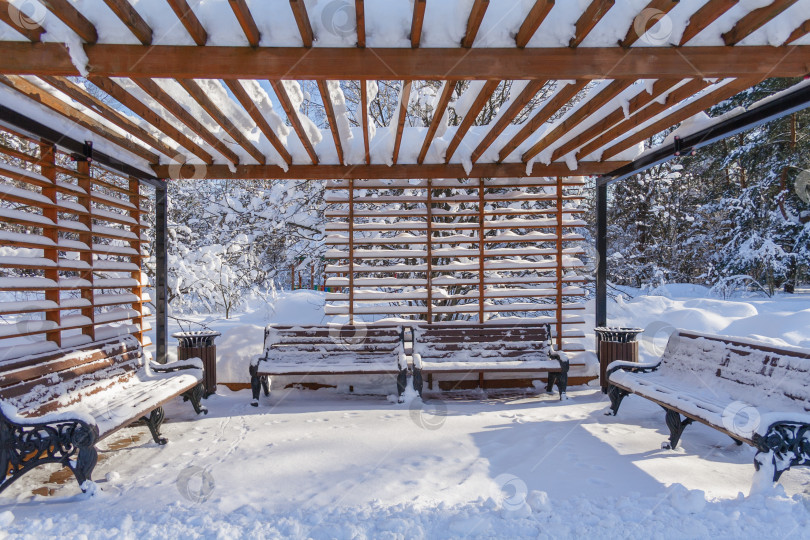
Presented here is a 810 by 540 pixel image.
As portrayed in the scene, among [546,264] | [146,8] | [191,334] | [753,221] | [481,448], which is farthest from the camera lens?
[753,221]

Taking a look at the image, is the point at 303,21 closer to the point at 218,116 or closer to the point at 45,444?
the point at 218,116

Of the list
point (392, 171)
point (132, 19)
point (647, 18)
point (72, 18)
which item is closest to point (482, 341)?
point (392, 171)

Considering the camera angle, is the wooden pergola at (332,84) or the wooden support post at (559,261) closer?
the wooden pergola at (332,84)

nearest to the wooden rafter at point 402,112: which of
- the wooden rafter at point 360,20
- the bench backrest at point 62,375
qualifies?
the wooden rafter at point 360,20

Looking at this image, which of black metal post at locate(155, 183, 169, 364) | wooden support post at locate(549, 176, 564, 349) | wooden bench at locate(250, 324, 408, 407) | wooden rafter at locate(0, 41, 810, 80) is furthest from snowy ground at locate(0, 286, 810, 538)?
wooden rafter at locate(0, 41, 810, 80)

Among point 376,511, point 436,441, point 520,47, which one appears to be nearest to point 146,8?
point 520,47

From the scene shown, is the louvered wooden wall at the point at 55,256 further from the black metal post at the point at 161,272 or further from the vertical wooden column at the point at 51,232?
the black metal post at the point at 161,272

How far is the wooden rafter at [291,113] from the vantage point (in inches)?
141

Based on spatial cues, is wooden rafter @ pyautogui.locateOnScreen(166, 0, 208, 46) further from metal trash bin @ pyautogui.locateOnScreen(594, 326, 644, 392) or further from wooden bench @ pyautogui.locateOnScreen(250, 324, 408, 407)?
metal trash bin @ pyautogui.locateOnScreen(594, 326, 644, 392)

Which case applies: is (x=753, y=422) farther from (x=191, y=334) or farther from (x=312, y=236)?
(x=312, y=236)

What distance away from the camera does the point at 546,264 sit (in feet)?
22.5

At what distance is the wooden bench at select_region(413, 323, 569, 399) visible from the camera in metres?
6.06

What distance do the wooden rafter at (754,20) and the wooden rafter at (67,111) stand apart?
4.98m

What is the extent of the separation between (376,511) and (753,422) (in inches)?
99.8
